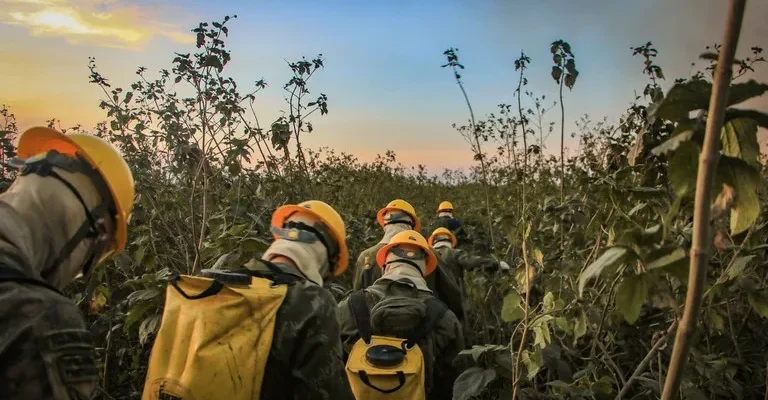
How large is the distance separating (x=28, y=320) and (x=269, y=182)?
221 inches

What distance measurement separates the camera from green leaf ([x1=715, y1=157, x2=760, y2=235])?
0.93 meters

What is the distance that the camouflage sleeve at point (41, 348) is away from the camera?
4.77 ft

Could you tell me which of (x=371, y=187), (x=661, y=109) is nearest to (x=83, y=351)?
(x=661, y=109)

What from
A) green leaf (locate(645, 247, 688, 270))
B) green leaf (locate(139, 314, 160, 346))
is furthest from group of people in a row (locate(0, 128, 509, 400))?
green leaf (locate(645, 247, 688, 270))

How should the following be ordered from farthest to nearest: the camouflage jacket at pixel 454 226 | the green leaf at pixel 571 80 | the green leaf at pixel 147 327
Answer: the camouflage jacket at pixel 454 226 < the green leaf at pixel 571 80 < the green leaf at pixel 147 327

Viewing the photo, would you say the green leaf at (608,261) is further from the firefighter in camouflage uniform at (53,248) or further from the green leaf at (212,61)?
the green leaf at (212,61)

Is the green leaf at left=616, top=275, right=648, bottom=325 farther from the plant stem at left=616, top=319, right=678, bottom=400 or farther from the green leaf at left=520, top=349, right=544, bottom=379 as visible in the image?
the green leaf at left=520, top=349, right=544, bottom=379

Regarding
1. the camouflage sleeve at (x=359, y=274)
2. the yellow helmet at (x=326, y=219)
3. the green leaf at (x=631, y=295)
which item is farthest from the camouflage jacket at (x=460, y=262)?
the green leaf at (x=631, y=295)

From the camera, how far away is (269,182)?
7.06 m

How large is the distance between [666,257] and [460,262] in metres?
4.94

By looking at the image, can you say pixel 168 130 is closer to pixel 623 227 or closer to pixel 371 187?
pixel 623 227

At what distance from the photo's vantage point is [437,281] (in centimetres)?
539

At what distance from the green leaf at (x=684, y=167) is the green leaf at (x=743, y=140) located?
5 cm

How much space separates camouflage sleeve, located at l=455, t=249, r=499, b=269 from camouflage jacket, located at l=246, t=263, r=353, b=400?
10.8 ft
